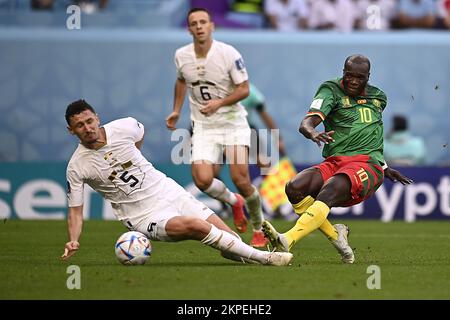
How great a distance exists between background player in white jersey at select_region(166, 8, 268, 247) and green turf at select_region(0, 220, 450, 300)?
806 mm

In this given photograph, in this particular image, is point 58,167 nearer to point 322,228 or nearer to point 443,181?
point 443,181

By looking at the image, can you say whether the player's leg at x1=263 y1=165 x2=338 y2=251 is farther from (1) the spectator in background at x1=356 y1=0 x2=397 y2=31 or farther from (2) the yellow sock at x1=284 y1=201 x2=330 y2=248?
(1) the spectator in background at x1=356 y1=0 x2=397 y2=31

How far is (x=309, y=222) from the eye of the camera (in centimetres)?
1046

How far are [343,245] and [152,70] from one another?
10.6m

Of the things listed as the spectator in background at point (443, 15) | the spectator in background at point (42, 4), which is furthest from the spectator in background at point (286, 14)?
the spectator in background at point (42, 4)

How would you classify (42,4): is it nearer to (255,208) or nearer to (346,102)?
(255,208)

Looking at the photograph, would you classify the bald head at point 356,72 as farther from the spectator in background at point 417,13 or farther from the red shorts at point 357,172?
the spectator in background at point 417,13

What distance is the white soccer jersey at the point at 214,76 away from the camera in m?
13.2

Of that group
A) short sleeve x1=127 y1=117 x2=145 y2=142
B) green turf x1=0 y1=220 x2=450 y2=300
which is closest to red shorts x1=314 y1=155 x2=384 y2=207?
green turf x1=0 y1=220 x2=450 y2=300

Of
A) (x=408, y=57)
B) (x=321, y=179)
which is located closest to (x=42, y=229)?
(x=321, y=179)

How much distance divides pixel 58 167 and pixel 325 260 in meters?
8.53

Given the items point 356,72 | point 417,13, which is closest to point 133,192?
point 356,72

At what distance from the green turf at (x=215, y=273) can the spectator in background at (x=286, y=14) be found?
313 inches

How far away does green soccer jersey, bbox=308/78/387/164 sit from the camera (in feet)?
36.5
